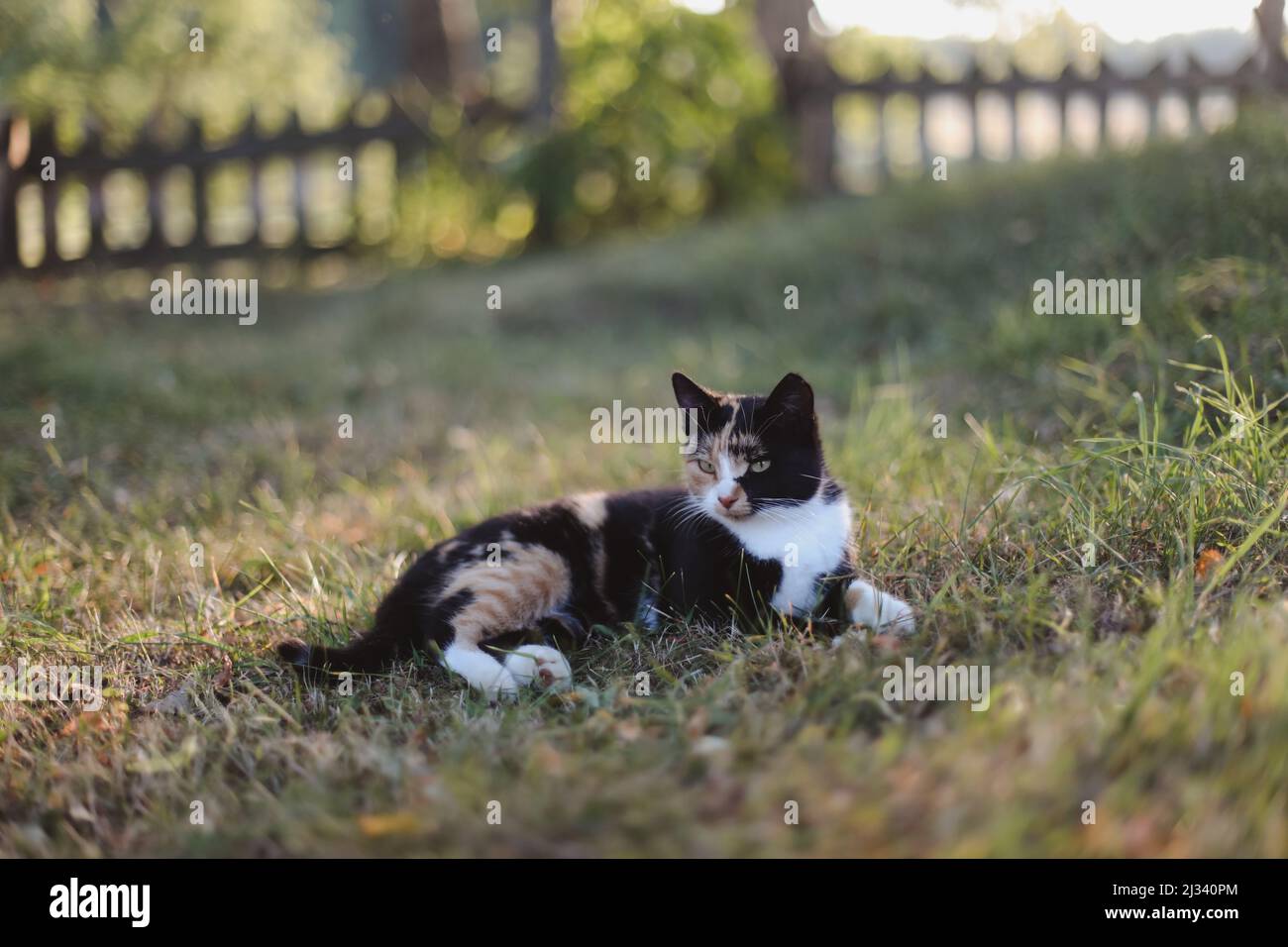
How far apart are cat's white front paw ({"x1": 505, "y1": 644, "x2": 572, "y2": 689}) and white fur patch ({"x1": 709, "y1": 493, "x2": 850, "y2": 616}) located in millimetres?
586

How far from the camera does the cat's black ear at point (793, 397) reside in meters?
2.50

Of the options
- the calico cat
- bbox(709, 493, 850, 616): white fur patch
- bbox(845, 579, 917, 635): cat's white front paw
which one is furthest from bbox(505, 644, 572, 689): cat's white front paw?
bbox(845, 579, 917, 635): cat's white front paw

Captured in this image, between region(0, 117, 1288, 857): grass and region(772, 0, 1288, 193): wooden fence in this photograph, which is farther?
region(772, 0, 1288, 193): wooden fence

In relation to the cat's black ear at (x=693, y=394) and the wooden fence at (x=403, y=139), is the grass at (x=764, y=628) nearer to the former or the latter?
the cat's black ear at (x=693, y=394)

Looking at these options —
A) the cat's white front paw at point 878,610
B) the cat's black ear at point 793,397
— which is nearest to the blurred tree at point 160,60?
the cat's black ear at point 793,397

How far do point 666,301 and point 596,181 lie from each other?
2208 mm

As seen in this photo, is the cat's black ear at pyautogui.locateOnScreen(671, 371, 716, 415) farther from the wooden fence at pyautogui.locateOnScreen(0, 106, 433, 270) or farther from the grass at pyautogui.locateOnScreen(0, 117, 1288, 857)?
the wooden fence at pyautogui.locateOnScreen(0, 106, 433, 270)

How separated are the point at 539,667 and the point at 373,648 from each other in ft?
1.55

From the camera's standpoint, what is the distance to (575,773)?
1705 mm

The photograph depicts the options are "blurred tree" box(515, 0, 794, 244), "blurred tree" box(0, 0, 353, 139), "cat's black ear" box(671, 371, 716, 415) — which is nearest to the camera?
"cat's black ear" box(671, 371, 716, 415)

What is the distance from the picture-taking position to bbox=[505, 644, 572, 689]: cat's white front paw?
2367mm

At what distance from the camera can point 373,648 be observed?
2.50 m

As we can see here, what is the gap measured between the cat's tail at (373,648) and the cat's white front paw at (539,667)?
12.6 inches
